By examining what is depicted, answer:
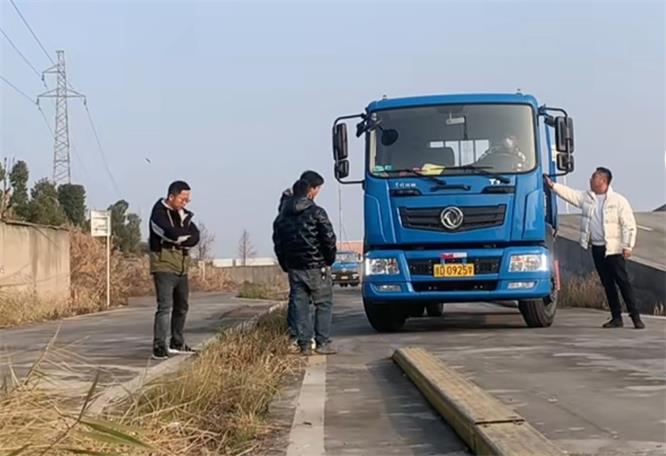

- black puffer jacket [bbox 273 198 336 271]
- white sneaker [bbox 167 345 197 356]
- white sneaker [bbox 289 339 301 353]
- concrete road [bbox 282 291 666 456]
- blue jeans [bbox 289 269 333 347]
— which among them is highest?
black puffer jacket [bbox 273 198 336 271]

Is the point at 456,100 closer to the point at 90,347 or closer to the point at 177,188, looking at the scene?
the point at 177,188

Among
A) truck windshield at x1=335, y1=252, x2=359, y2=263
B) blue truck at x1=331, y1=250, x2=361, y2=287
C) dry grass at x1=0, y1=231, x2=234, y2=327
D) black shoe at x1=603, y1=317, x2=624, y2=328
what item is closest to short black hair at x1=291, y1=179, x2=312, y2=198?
black shoe at x1=603, y1=317, x2=624, y2=328

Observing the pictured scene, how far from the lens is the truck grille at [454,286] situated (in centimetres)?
1111

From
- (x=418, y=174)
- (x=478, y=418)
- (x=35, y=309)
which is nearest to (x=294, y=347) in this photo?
(x=418, y=174)

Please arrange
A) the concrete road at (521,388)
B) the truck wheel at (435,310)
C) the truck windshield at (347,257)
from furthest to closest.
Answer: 1. the truck windshield at (347,257)
2. the truck wheel at (435,310)
3. the concrete road at (521,388)

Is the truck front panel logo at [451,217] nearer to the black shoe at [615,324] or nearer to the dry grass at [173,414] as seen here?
the black shoe at [615,324]

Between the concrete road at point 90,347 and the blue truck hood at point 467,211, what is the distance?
308cm

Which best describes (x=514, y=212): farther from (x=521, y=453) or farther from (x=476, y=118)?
(x=521, y=453)

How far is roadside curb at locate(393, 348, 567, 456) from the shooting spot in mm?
4429

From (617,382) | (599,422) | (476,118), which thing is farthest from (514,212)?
(599,422)

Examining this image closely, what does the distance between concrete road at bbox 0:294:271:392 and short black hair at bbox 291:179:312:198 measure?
2.45 metres

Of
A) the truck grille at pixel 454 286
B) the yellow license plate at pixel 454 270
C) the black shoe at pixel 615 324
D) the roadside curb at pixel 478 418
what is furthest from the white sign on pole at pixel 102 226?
the roadside curb at pixel 478 418

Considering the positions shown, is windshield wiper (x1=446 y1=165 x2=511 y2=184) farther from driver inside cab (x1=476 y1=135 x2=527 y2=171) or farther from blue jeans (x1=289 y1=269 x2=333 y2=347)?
blue jeans (x1=289 y1=269 x2=333 y2=347)

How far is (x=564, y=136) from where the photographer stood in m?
11.9
